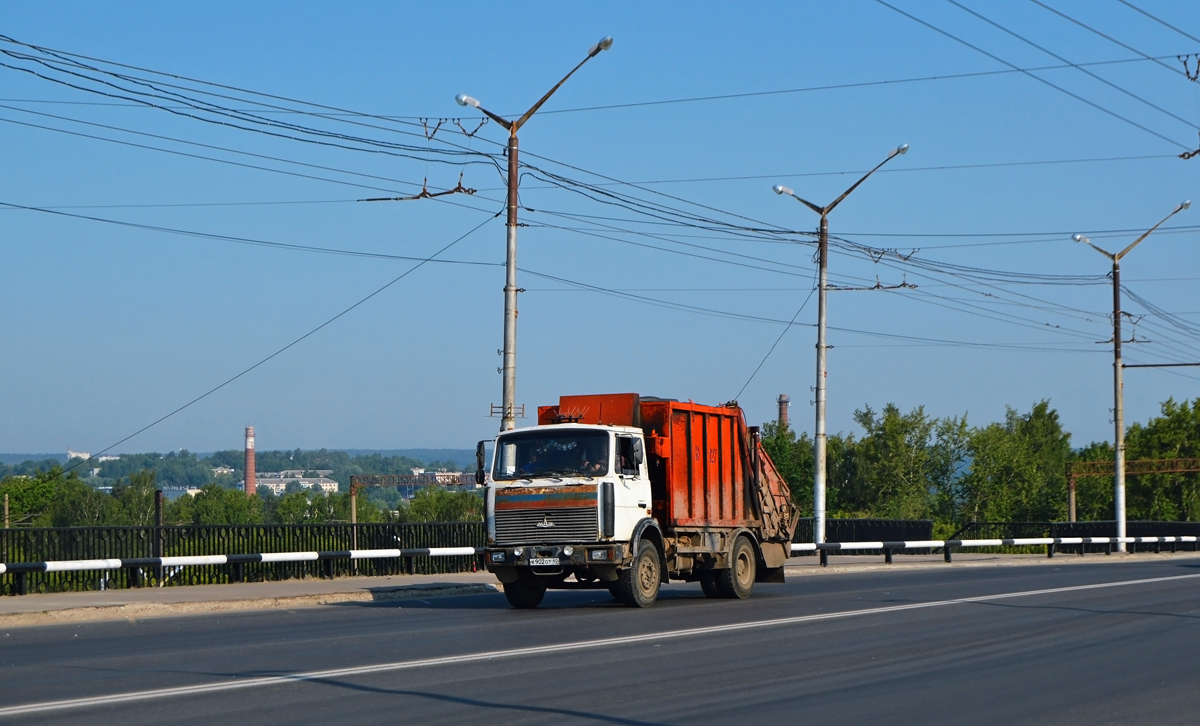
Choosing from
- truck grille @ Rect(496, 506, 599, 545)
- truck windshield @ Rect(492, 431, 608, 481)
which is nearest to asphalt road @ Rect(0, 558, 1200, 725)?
truck grille @ Rect(496, 506, 599, 545)

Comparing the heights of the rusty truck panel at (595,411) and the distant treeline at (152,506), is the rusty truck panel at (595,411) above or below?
above

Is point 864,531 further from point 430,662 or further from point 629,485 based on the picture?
point 430,662

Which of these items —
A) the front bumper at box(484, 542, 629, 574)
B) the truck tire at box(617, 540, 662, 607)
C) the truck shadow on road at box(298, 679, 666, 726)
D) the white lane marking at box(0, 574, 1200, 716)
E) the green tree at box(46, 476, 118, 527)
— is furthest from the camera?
the green tree at box(46, 476, 118, 527)

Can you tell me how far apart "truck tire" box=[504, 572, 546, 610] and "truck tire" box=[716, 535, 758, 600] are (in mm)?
3379

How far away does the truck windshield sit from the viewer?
1944 centimetres

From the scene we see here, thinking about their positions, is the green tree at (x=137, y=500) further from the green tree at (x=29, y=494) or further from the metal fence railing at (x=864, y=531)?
the metal fence railing at (x=864, y=531)

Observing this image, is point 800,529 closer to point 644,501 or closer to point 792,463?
point 644,501

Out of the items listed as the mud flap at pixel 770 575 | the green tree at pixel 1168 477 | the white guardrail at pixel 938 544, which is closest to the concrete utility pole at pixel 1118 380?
the white guardrail at pixel 938 544

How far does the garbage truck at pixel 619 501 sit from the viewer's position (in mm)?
19297

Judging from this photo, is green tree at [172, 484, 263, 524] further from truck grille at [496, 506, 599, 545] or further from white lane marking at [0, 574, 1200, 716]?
white lane marking at [0, 574, 1200, 716]

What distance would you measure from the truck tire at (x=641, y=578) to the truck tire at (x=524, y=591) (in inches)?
55.0

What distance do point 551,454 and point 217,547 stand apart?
8802mm

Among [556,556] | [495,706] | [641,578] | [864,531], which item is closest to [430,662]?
[495,706]

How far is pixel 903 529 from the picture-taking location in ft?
144
